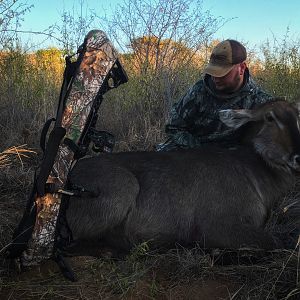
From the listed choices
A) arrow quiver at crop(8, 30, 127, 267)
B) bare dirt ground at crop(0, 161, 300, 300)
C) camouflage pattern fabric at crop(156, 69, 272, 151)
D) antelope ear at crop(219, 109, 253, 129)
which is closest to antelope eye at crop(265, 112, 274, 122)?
antelope ear at crop(219, 109, 253, 129)

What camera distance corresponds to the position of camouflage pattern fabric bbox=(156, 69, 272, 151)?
5.05m

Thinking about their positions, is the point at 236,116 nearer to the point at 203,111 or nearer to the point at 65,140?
the point at 203,111

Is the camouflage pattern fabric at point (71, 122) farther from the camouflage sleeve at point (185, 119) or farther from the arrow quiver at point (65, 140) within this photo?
the camouflage sleeve at point (185, 119)

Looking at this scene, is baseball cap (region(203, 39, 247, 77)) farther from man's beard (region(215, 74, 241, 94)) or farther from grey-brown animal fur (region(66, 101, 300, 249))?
grey-brown animal fur (region(66, 101, 300, 249))

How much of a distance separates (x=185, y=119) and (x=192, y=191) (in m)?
1.65

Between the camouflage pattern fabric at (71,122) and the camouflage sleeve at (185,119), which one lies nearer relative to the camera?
the camouflage pattern fabric at (71,122)

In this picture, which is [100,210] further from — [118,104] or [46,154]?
[118,104]

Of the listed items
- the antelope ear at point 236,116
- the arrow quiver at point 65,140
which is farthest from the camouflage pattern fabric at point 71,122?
the antelope ear at point 236,116

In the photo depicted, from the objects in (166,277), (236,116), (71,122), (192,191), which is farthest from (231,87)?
(166,277)

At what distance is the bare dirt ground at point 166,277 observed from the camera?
296 centimetres

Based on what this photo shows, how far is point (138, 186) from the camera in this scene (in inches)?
149

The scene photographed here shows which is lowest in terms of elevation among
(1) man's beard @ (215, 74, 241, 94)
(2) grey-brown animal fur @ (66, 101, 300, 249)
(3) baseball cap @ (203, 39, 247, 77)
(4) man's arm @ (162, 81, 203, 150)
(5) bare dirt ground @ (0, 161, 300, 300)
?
(5) bare dirt ground @ (0, 161, 300, 300)

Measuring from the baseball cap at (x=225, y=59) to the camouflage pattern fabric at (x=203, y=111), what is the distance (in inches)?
13.2

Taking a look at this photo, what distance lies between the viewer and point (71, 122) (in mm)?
3289
